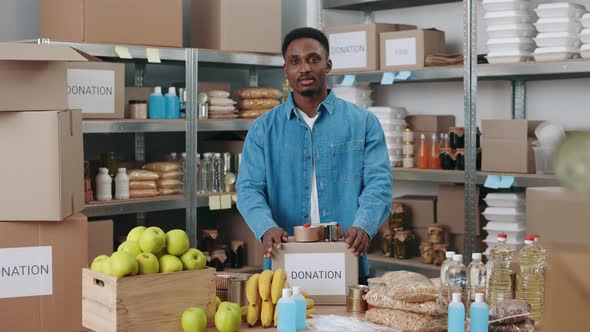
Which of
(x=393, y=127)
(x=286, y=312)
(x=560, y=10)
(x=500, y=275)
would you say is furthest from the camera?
(x=393, y=127)

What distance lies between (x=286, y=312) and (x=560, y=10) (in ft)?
9.03

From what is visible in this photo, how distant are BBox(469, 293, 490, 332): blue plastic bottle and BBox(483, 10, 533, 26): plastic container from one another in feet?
8.88

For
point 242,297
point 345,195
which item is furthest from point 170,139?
point 242,297

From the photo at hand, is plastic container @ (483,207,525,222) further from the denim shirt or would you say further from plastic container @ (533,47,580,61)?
the denim shirt

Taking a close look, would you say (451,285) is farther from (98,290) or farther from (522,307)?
(98,290)

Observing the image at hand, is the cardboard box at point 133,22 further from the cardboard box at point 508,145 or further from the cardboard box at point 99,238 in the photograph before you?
the cardboard box at point 508,145

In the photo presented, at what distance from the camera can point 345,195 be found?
3.02 metres

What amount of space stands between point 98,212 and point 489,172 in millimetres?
2185

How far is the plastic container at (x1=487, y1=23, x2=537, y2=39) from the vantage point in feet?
13.7

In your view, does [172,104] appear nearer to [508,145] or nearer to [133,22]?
[133,22]

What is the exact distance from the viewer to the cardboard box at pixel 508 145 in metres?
4.21

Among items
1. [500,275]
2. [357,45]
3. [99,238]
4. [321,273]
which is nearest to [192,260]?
[321,273]

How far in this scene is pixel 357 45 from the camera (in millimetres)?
4926

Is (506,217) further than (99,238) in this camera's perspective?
Yes
